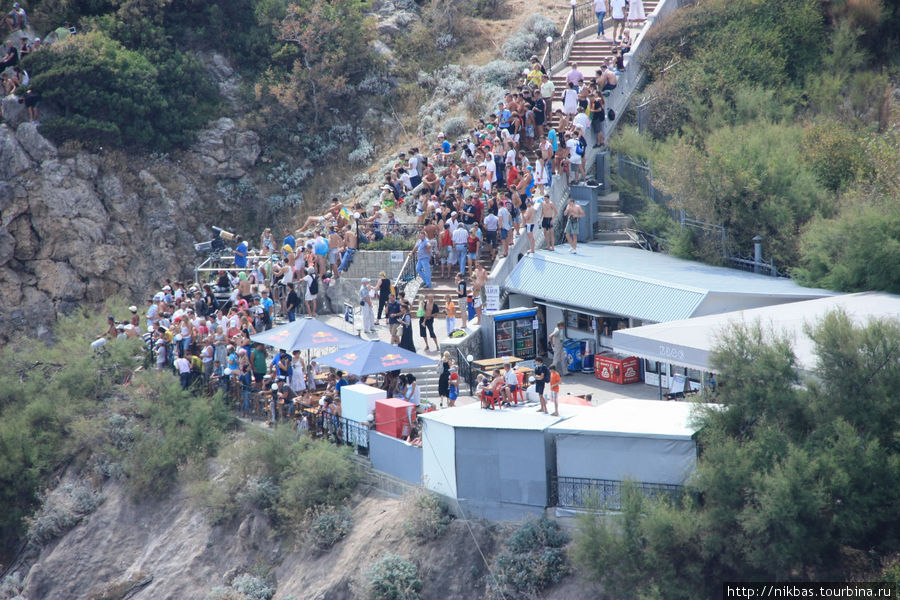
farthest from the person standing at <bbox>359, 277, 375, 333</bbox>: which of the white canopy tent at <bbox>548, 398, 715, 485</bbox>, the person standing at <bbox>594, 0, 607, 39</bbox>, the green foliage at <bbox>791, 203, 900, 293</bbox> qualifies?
the person standing at <bbox>594, 0, 607, 39</bbox>

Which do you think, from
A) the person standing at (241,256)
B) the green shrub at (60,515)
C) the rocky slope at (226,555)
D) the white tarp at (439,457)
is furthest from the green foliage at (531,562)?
the person standing at (241,256)

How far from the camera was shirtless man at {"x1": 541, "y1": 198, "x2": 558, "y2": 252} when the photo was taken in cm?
3145

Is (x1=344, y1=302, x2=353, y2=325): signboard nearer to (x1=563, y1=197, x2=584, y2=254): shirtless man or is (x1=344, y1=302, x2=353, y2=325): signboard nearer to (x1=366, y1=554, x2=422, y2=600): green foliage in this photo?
(x1=563, y1=197, x2=584, y2=254): shirtless man

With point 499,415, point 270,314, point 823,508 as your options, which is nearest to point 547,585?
point 499,415

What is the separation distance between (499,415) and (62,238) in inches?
1011

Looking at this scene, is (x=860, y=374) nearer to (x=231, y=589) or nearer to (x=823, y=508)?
(x=823, y=508)

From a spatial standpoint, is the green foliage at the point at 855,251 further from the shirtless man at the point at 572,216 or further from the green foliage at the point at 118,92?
the green foliage at the point at 118,92

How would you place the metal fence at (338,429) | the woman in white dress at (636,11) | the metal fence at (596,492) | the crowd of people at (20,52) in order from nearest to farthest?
the metal fence at (596,492)
the metal fence at (338,429)
the woman in white dress at (636,11)
the crowd of people at (20,52)

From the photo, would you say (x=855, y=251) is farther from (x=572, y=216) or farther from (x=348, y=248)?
(x=348, y=248)

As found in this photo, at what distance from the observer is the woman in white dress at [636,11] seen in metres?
41.5

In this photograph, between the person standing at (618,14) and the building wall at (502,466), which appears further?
the person standing at (618,14)

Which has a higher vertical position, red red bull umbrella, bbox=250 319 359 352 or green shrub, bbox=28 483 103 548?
red red bull umbrella, bbox=250 319 359 352

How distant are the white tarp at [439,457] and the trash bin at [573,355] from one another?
246 inches

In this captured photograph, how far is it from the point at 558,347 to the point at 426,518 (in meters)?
6.85
